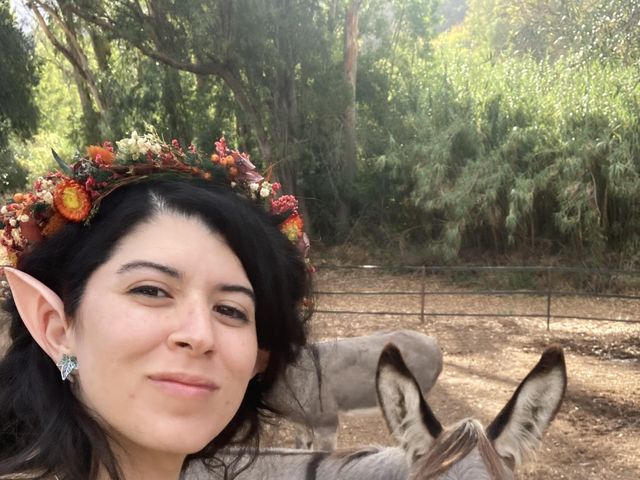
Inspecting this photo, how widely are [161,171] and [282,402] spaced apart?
0.77 m

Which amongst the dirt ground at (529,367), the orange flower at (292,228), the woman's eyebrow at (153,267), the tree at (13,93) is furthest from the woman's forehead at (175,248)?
the tree at (13,93)

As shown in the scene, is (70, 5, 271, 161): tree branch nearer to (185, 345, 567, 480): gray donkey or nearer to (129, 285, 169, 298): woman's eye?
(185, 345, 567, 480): gray donkey

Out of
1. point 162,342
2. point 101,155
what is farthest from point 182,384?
point 101,155

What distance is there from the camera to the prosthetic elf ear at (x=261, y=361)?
4.75 feet

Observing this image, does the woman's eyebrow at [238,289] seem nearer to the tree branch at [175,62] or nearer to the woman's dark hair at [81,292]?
the woman's dark hair at [81,292]

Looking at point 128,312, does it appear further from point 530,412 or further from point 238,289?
point 530,412

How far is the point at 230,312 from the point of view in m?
1.10

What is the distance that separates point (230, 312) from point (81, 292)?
0.27 m

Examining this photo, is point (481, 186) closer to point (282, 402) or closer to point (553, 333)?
point (553, 333)

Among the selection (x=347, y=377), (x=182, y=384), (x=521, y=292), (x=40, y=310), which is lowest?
(x=347, y=377)

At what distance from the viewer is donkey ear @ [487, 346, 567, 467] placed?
179 centimetres

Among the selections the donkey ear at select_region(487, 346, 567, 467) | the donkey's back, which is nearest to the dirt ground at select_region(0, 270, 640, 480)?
the donkey's back

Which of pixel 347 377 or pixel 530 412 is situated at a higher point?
pixel 530 412

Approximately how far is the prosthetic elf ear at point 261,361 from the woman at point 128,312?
0.49 feet
